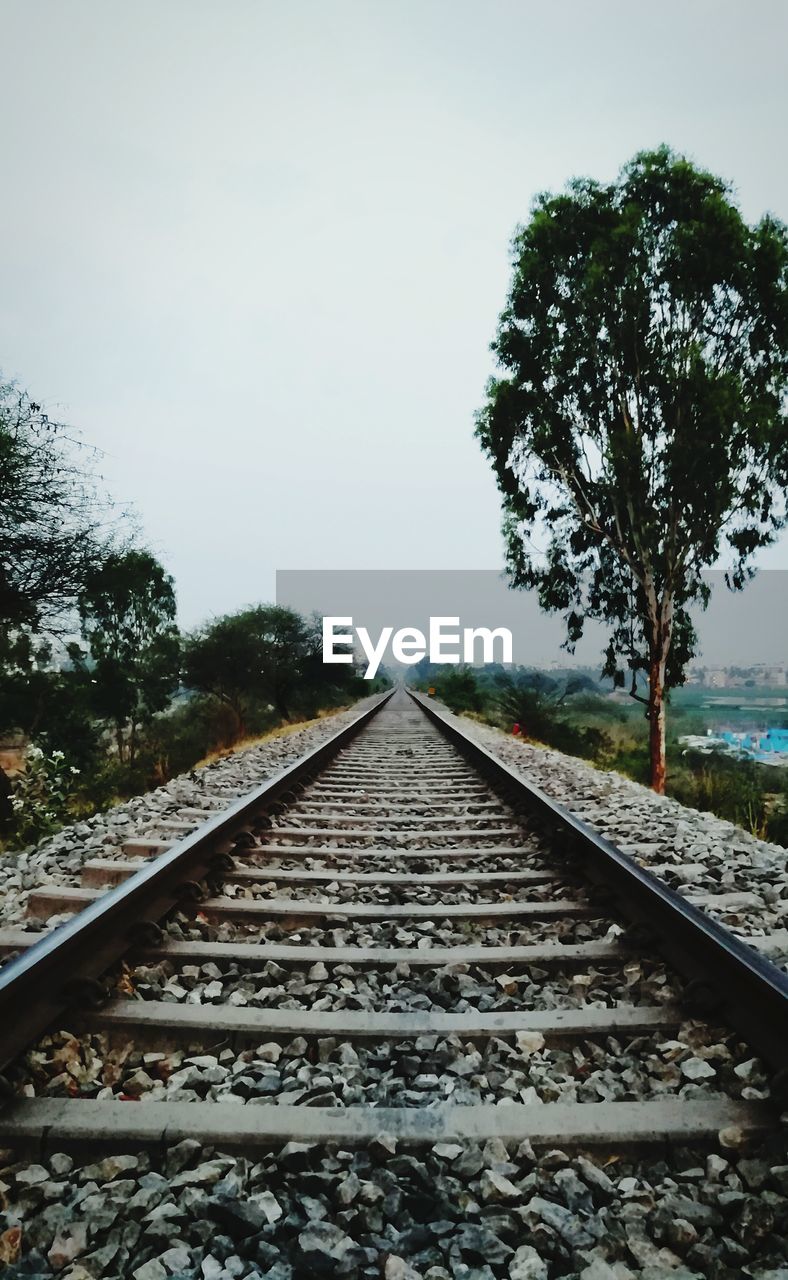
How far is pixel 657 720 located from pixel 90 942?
1279 cm

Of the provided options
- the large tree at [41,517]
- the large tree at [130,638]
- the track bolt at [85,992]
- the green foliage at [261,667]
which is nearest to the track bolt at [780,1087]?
the track bolt at [85,992]

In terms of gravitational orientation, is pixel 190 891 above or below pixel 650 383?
below

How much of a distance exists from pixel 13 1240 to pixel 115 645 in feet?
62.2

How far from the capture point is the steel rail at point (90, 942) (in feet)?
5.86

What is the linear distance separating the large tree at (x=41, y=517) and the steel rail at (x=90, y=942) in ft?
23.6

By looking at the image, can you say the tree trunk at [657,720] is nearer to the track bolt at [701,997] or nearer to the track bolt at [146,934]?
the track bolt at [701,997]

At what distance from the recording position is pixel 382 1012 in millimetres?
2023

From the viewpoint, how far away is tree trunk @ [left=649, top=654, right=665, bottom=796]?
13084 mm

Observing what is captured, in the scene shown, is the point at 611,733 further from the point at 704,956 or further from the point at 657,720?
the point at 704,956

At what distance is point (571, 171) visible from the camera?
15055 mm

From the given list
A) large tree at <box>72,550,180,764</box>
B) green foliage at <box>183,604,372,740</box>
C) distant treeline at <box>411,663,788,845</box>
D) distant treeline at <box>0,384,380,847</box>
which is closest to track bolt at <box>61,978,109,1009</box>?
distant treeline at <box>0,384,380,847</box>

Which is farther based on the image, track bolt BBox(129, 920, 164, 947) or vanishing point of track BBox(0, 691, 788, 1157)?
track bolt BBox(129, 920, 164, 947)

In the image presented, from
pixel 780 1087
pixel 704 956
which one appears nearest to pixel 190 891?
pixel 704 956

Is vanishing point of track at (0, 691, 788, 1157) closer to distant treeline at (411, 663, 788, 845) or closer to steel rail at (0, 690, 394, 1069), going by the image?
steel rail at (0, 690, 394, 1069)
